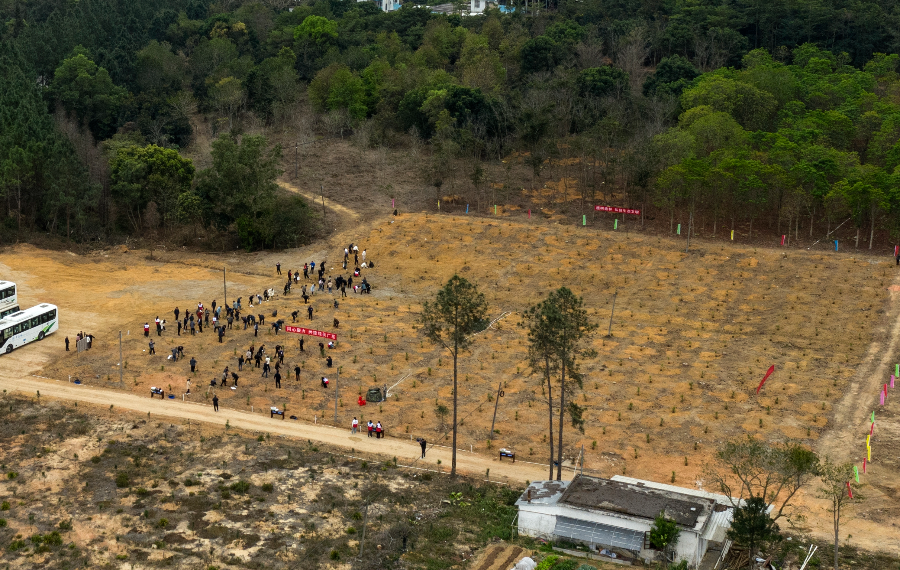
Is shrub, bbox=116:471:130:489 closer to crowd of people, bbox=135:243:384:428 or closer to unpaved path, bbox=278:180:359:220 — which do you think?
crowd of people, bbox=135:243:384:428

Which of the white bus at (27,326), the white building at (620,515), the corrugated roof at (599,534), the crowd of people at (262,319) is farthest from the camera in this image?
the white bus at (27,326)

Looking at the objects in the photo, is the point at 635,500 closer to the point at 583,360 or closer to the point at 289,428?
the point at 289,428

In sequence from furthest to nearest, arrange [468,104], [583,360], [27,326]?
[468,104], [27,326], [583,360]

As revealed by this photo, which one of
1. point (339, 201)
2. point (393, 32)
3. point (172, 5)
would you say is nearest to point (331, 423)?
point (339, 201)

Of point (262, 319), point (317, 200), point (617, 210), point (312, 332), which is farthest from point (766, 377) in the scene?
point (317, 200)

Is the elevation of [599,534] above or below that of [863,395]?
below

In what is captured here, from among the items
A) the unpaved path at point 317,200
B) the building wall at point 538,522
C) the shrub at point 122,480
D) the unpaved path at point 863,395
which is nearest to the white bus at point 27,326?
the shrub at point 122,480

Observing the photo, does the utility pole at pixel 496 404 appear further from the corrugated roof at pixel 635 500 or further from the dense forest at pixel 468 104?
the dense forest at pixel 468 104
